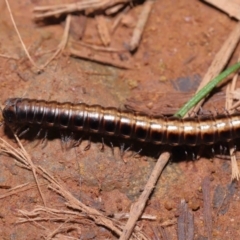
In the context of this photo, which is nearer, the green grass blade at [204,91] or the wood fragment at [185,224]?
the wood fragment at [185,224]

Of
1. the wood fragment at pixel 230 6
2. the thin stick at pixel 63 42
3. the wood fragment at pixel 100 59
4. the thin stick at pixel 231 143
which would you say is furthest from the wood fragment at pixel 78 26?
the thin stick at pixel 231 143

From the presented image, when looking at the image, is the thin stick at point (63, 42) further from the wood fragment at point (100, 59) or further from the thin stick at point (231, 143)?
the thin stick at point (231, 143)

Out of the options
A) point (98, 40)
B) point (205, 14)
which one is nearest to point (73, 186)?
point (98, 40)

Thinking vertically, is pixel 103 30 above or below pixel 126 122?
above

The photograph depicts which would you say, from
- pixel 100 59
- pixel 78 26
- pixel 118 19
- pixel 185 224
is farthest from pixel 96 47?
pixel 185 224

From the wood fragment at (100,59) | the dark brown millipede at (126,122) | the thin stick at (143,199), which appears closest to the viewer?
the thin stick at (143,199)

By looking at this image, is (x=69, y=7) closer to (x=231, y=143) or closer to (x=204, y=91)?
(x=204, y=91)
